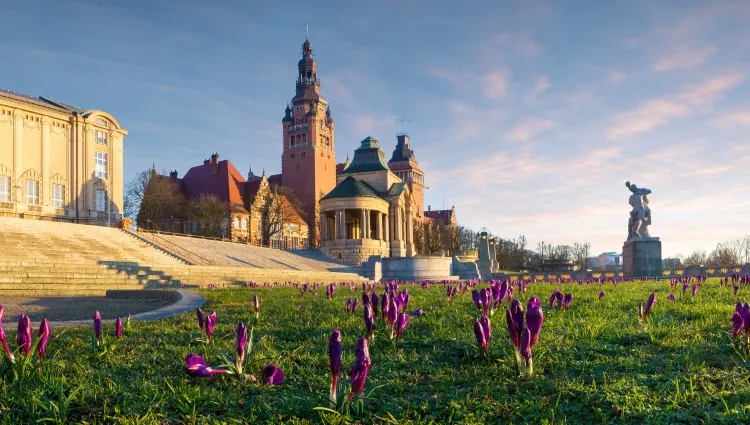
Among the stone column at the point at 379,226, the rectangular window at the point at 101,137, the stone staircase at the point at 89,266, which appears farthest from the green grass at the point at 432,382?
the stone column at the point at 379,226

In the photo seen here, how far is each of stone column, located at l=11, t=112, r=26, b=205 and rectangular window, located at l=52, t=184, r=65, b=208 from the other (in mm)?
2919

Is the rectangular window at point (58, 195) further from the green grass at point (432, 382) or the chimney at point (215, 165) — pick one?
the green grass at point (432, 382)

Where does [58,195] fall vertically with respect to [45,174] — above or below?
below

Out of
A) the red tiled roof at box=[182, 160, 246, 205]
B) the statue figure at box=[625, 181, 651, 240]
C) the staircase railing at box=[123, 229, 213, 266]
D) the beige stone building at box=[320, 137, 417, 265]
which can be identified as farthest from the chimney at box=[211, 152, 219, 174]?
the statue figure at box=[625, 181, 651, 240]

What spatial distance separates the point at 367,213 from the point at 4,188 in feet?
125

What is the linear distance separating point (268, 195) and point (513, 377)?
8702 centimetres

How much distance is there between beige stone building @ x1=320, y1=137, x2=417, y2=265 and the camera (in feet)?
213

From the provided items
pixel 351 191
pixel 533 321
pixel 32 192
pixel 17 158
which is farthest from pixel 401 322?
pixel 351 191

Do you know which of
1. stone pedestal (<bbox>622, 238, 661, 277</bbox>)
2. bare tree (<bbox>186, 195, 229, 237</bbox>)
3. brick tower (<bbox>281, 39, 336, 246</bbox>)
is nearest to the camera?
stone pedestal (<bbox>622, 238, 661, 277</bbox>)

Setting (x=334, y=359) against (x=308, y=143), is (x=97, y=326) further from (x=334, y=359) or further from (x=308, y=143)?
(x=308, y=143)

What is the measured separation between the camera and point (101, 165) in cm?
5931

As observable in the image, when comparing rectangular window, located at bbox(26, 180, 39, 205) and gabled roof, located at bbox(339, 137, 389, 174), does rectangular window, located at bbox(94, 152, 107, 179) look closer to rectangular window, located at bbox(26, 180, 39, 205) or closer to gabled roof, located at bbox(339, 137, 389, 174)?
rectangular window, located at bbox(26, 180, 39, 205)

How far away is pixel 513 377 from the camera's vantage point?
12.4ft

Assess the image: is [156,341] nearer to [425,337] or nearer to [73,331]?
[73,331]
